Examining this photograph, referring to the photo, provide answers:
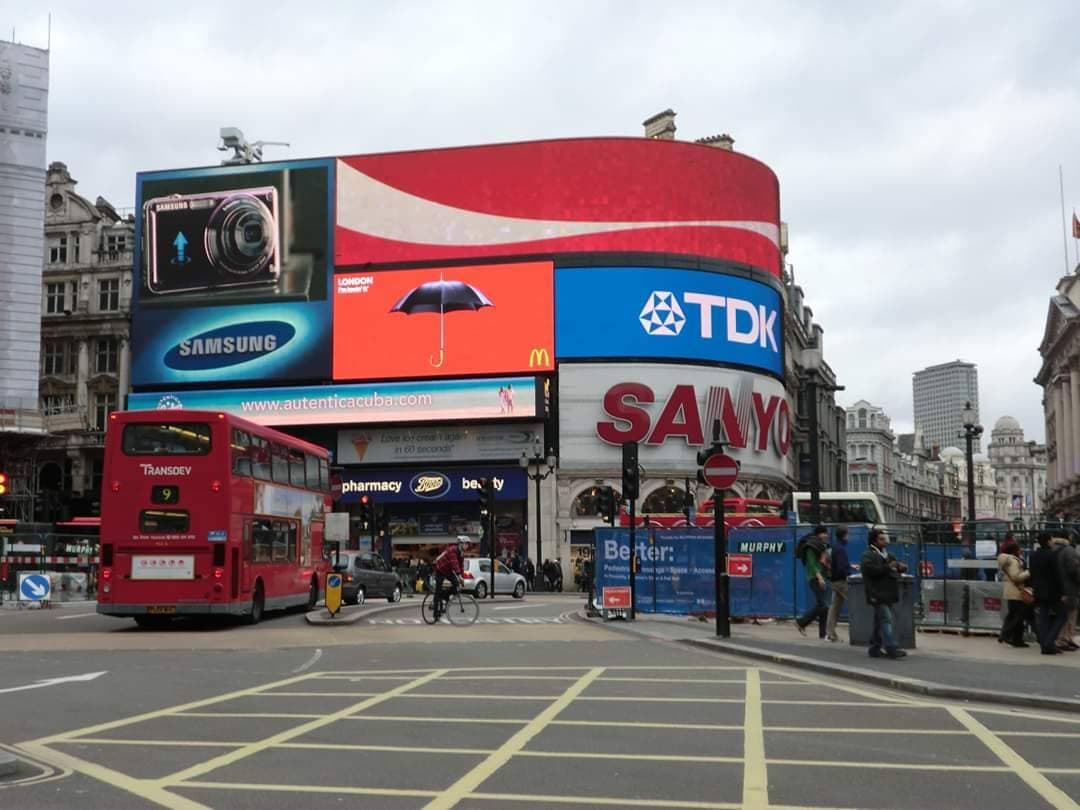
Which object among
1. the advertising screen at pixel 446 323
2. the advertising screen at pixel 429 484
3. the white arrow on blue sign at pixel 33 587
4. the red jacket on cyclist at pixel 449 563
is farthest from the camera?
the advertising screen at pixel 429 484

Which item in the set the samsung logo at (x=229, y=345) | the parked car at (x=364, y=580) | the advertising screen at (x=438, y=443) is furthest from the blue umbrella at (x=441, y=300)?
the parked car at (x=364, y=580)

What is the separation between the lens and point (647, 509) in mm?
57250

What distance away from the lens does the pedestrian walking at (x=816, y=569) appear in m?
19.2

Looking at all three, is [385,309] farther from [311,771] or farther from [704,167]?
[311,771]

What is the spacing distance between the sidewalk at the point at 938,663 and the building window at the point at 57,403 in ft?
180

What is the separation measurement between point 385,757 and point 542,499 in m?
48.9

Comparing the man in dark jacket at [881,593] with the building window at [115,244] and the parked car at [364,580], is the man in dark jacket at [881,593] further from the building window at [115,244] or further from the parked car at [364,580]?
the building window at [115,244]

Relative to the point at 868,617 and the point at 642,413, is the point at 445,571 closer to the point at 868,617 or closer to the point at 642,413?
the point at 868,617

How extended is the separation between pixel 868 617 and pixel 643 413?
39466mm

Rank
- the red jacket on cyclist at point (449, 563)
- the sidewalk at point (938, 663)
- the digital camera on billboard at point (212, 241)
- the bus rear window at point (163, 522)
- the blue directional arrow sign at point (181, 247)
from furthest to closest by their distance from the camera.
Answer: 1. the blue directional arrow sign at point (181, 247)
2. the digital camera on billboard at point (212, 241)
3. the red jacket on cyclist at point (449, 563)
4. the bus rear window at point (163, 522)
5. the sidewalk at point (938, 663)

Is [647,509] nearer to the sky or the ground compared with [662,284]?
nearer to the ground

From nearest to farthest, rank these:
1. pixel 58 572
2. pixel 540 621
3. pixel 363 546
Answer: pixel 540 621, pixel 58 572, pixel 363 546

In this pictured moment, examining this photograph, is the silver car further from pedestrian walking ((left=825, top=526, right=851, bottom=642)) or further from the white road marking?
pedestrian walking ((left=825, top=526, right=851, bottom=642))

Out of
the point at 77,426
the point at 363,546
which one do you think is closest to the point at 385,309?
the point at 363,546
